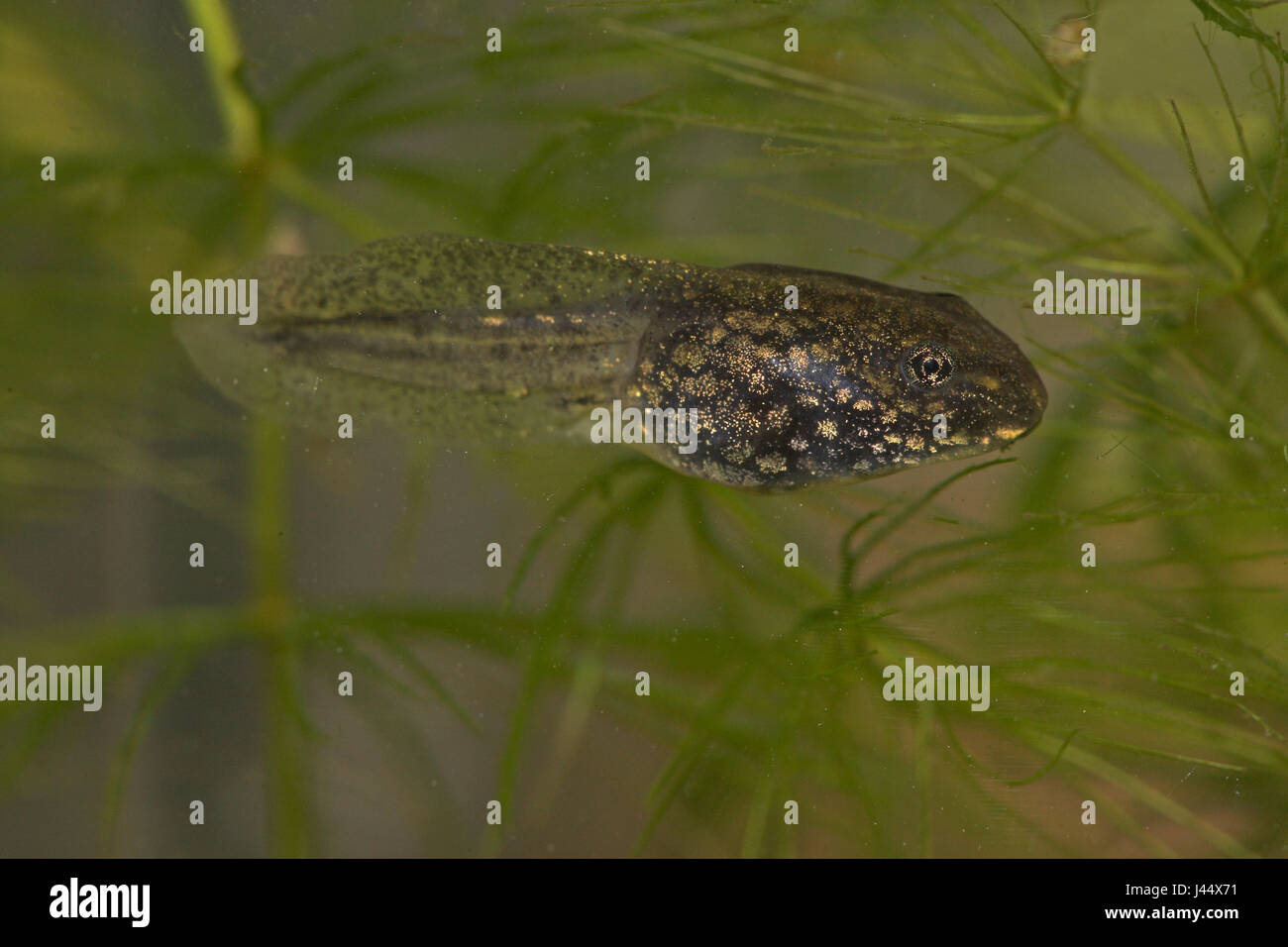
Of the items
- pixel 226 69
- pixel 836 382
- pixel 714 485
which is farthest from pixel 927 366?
pixel 226 69

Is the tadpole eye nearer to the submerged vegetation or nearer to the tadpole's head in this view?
the tadpole's head

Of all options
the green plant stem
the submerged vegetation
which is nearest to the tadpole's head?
the submerged vegetation

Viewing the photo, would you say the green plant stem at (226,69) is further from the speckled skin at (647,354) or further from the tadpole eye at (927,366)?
the tadpole eye at (927,366)

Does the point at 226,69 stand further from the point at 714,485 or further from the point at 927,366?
the point at 927,366

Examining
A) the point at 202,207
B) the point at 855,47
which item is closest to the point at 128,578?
the point at 202,207

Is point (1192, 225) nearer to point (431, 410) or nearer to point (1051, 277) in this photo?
point (1051, 277)

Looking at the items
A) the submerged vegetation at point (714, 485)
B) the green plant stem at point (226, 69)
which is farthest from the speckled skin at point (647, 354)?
the green plant stem at point (226, 69)
